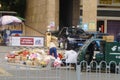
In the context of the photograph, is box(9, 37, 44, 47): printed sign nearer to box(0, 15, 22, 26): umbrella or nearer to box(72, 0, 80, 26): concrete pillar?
box(0, 15, 22, 26): umbrella

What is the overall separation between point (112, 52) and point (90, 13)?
2345 centimetres

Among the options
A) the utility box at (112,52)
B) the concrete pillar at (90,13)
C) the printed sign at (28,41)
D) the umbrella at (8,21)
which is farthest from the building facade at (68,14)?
the utility box at (112,52)

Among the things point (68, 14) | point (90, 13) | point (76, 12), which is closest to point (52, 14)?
point (90, 13)

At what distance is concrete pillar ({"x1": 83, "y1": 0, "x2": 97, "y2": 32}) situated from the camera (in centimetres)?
4428

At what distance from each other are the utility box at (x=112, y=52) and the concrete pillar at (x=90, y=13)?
22263 mm

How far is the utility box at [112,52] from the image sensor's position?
21391 millimetres

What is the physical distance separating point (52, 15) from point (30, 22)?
11215mm

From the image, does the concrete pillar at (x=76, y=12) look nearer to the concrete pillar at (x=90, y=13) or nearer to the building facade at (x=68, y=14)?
the building facade at (x=68, y=14)

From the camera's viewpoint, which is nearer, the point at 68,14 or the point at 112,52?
the point at 112,52

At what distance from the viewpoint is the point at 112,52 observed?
21.6m

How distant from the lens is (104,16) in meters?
53.8

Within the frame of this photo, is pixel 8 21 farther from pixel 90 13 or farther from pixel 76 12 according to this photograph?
pixel 76 12

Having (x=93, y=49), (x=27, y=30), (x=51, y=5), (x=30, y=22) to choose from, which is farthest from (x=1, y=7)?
(x=93, y=49)

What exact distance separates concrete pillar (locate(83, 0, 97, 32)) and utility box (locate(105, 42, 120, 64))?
73.0 feet
